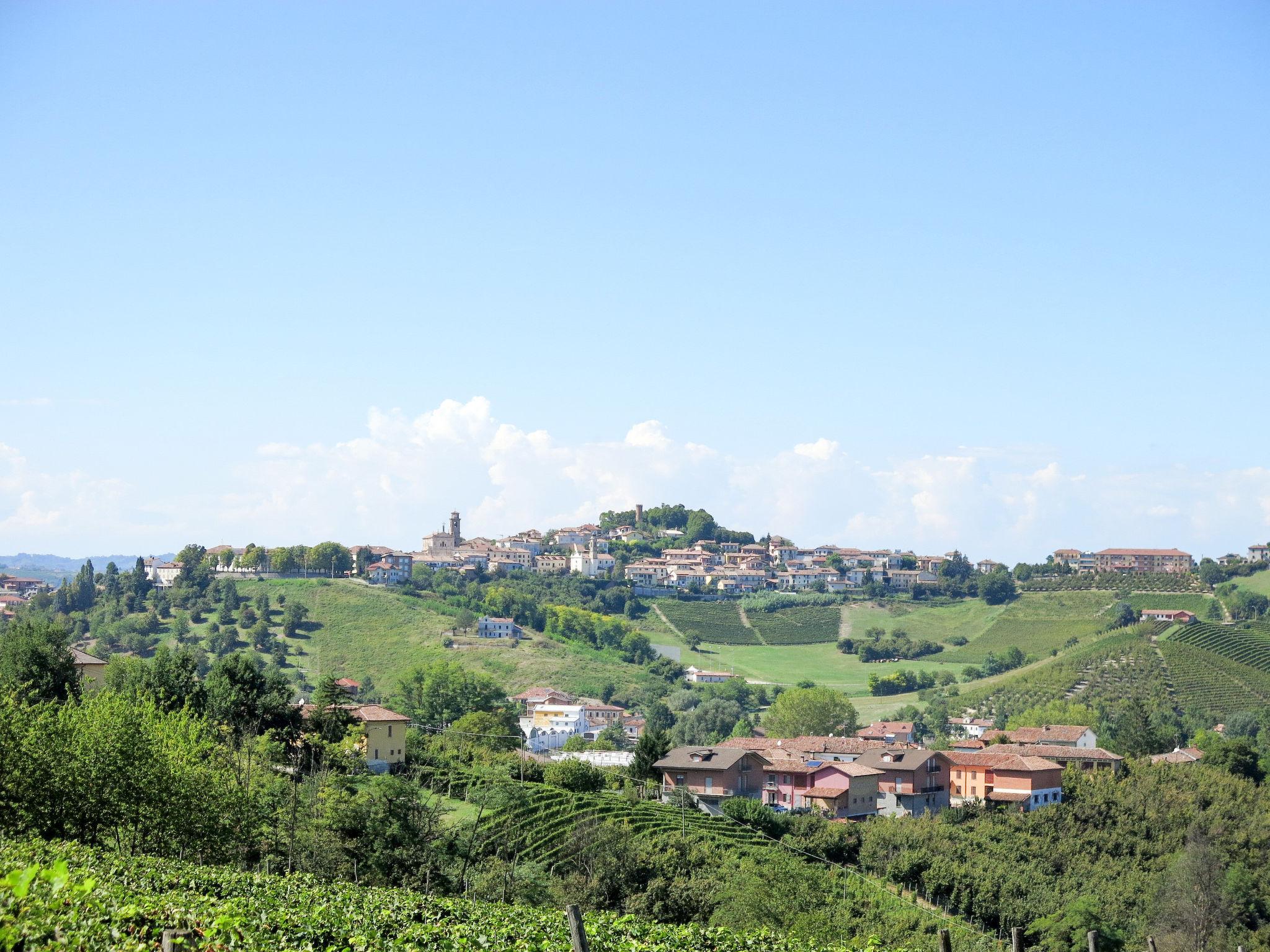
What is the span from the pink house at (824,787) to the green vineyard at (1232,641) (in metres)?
42.9

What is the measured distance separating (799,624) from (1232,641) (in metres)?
47.9

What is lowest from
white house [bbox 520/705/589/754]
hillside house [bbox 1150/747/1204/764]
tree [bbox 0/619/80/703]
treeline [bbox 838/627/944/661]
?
white house [bbox 520/705/589/754]

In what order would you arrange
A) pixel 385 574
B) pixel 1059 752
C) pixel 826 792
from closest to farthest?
pixel 826 792, pixel 1059 752, pixel 385 574

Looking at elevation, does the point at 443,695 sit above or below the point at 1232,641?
below

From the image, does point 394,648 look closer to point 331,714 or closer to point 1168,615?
point 331,714

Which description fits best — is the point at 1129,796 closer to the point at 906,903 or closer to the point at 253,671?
the point at 906,903

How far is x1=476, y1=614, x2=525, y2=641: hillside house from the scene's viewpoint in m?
104

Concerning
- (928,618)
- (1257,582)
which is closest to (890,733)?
(928,618)

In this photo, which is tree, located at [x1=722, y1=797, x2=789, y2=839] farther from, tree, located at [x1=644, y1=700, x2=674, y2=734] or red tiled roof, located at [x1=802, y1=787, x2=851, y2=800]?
tree, located at [x1=644, y1=700, x2=674, y2=734]

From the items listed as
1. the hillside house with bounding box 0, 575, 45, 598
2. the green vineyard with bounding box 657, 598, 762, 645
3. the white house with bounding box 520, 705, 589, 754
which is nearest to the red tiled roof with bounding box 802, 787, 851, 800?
the white house with bounding box 520, 705, 589, 754

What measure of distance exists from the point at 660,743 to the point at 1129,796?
2092cm

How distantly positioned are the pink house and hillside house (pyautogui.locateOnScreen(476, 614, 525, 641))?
51830mm

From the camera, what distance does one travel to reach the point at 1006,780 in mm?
53062

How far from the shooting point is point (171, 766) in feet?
64.8
